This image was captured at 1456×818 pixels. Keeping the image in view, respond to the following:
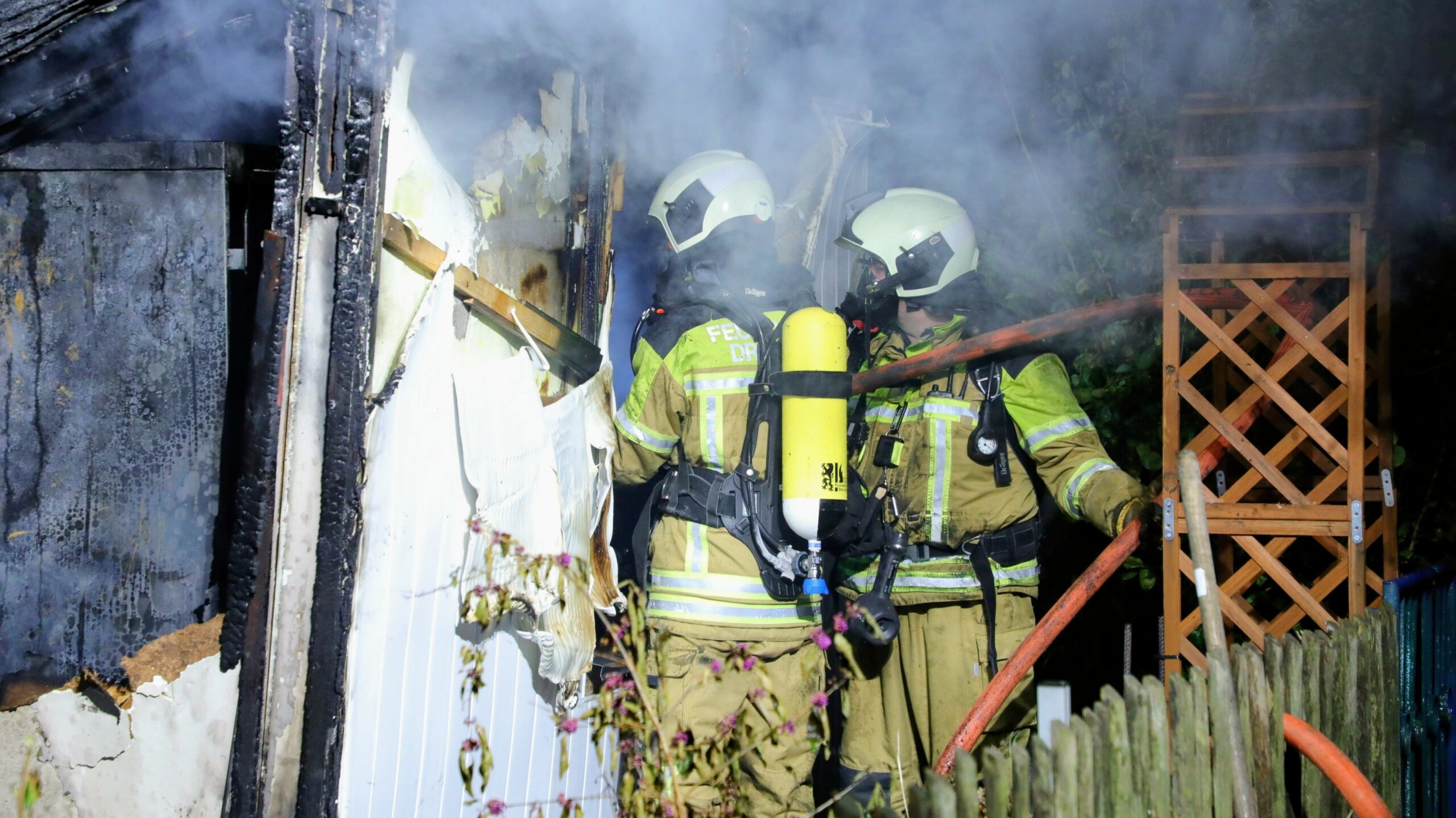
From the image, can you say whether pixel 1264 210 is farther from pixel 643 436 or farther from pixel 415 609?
pixel 415 609

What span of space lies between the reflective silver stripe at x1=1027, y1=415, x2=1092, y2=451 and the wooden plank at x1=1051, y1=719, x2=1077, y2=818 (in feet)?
5.75

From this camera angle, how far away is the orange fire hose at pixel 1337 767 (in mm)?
2252

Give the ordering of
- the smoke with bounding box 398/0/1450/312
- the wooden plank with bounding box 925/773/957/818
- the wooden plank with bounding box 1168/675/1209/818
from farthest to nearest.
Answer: the smoke with bounding box 398/0/1450/312
the wooden plank with bounding box 1168/675/1209/818
the wooden plank with bounding box 925/773/957/818

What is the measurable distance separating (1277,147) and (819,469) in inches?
66.7

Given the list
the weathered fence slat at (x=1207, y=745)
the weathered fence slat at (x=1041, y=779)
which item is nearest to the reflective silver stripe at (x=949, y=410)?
the weathered fence slat at (x=1207, y=745)

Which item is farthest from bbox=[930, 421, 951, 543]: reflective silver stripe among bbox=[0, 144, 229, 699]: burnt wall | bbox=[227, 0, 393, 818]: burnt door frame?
bbox=[0, 144, 229, 699]: burnt wall

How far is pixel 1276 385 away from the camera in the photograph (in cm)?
312

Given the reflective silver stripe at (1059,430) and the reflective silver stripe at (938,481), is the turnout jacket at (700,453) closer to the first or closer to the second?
the reflective silver stripe at (938,481)

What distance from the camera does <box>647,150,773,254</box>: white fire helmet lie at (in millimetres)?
3895

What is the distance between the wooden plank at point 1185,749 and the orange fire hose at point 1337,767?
0.35m

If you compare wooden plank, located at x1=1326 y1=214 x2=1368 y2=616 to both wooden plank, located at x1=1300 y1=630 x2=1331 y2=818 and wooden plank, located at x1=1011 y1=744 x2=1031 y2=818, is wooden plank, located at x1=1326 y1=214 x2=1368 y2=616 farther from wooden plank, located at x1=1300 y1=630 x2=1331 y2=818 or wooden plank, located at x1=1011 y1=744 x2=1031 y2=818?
wooden plank, located at x1=1011 y1=744 x2=1031 y2=818

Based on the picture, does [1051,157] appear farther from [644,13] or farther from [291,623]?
[291,623]

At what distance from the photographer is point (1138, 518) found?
10.6 feet

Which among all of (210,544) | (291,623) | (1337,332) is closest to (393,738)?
(291,623)
